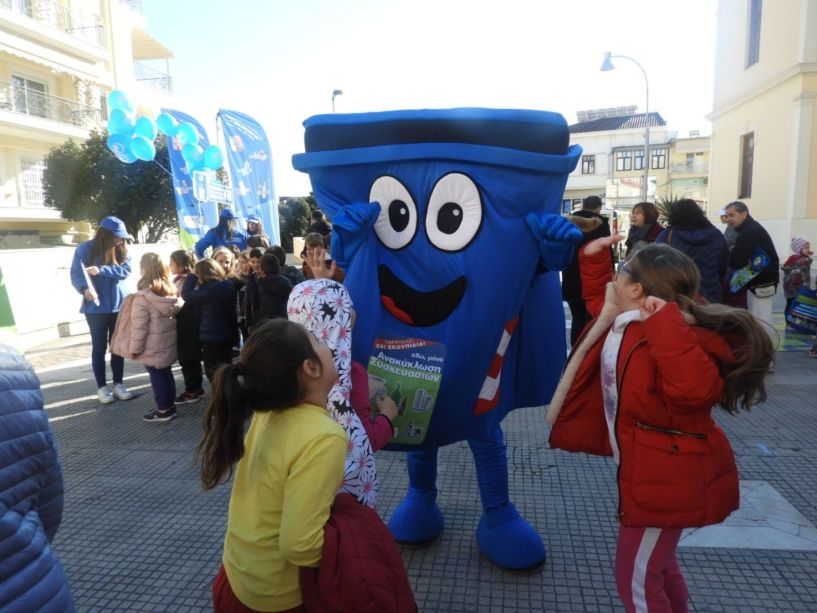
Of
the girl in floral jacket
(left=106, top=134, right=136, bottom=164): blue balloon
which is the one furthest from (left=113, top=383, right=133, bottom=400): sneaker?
(left=106, top=134, right=136, bottom=164): blue balloon

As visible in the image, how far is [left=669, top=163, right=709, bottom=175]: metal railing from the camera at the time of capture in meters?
46.1

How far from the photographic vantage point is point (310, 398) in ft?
5.34

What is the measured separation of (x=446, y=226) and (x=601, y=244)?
0.61 metres

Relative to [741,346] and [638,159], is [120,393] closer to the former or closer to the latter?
[741,346]

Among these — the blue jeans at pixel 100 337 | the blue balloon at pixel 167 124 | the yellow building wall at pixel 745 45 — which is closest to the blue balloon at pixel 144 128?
the blue balloon at pixel 167 124

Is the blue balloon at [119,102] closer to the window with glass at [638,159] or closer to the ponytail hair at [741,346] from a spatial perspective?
the ponytail hair at [741,346]

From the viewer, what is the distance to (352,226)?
2.30 meters

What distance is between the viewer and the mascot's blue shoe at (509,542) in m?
2.76

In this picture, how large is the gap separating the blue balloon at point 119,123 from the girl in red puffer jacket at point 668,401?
10.9m

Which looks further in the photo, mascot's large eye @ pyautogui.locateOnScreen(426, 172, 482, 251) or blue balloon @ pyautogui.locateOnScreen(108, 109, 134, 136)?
blue balloon @ pyautogui.locateOnScreen(108, 109, 134, 136)

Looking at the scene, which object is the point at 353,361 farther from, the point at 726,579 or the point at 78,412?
the point at 78,412

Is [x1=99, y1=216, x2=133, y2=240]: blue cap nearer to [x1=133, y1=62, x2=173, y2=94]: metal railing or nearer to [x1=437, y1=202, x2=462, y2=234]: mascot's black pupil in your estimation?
[x1=437, y1=202, x2=462, y2=234]: mascot's black pupil

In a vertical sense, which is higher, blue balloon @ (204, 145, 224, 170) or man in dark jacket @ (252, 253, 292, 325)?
blue balloon @ (204, 145, 224, 170)

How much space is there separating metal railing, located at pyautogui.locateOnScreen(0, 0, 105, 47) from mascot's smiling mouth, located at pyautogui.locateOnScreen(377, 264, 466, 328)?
74.2ft
